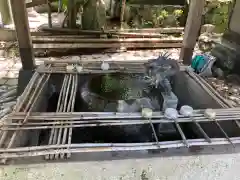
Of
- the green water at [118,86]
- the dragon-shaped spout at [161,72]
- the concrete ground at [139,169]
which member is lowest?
the concrete ground at [139,169]

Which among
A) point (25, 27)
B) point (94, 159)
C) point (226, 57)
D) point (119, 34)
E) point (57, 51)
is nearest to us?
point (94, 159)

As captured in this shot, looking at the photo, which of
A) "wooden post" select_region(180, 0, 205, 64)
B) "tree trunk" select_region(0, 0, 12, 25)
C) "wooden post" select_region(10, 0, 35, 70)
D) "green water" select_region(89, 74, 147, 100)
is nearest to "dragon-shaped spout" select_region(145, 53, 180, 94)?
"green water" select_region(89, 74, 147, 100)

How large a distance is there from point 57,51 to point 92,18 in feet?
5.23

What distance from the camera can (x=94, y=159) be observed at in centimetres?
144

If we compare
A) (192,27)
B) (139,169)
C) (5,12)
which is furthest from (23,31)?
(5,12)

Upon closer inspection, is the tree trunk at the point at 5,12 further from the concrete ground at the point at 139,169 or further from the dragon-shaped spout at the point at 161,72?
the concrete ground at the point at 139,169

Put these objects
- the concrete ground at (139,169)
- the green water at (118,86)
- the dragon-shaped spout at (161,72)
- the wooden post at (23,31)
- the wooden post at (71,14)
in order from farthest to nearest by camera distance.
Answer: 1. the wooden post at (71,14)
2. the wooden post at (23,31)
3. the green water at (118,86)
4. the dragon-shaped spout at (161,72)
5. the concrete ground at (139,169)

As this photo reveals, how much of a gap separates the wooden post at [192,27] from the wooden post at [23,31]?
236 centimetres

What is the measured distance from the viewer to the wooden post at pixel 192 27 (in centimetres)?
362

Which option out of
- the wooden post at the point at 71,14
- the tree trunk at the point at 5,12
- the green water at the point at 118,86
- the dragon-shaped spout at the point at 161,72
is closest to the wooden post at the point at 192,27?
the green water at the point at 118,86

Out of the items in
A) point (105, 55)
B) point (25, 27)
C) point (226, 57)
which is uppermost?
point (25, 27)

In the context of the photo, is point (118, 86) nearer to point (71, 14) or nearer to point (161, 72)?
point (161, 72)

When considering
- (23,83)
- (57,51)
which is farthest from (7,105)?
(57,51)

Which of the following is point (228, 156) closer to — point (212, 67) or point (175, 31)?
point (212, 67)
